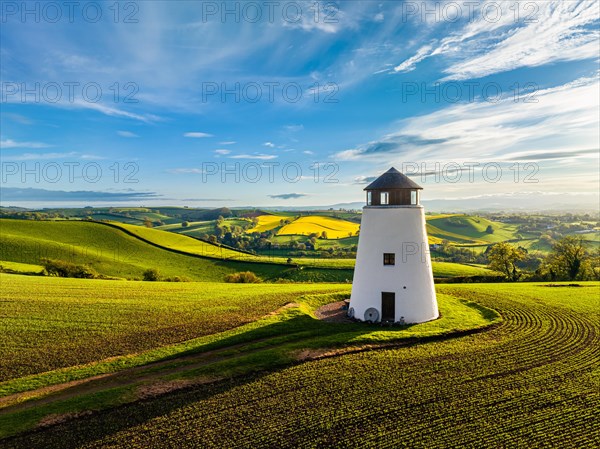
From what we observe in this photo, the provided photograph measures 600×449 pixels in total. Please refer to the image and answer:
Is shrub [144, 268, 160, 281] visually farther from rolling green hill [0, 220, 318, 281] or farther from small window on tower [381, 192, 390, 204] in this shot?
small window on tower [381, 192, 390, 204]

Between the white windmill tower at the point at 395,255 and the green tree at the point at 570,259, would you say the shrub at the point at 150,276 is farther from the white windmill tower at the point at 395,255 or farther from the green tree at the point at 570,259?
the green tree at the point at 570,259

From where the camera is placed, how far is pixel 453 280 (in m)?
48.8

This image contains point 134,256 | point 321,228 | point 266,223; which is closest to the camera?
point 134,256

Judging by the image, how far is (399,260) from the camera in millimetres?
23984

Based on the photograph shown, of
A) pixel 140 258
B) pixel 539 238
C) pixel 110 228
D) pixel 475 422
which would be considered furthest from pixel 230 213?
pixel 475 422

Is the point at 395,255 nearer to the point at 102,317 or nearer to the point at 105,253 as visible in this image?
the point at 102,317

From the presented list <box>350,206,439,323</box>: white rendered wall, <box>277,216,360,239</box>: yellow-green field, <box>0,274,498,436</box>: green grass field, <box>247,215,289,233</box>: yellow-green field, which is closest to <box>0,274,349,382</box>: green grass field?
<box>0,274,498,436</box>: green grass field

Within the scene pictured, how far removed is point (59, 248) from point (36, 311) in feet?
165

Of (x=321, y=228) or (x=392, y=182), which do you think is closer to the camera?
(x=392, y=182)

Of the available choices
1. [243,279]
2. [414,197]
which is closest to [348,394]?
[414,197]

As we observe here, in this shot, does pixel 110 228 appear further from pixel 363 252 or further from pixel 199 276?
pixel 363 252

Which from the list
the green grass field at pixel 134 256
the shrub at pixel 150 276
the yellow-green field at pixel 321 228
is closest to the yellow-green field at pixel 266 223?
the yellow-green field at pixel 321 228

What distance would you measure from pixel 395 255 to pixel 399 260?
0.46 m

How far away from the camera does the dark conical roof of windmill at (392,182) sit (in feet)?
79.3
